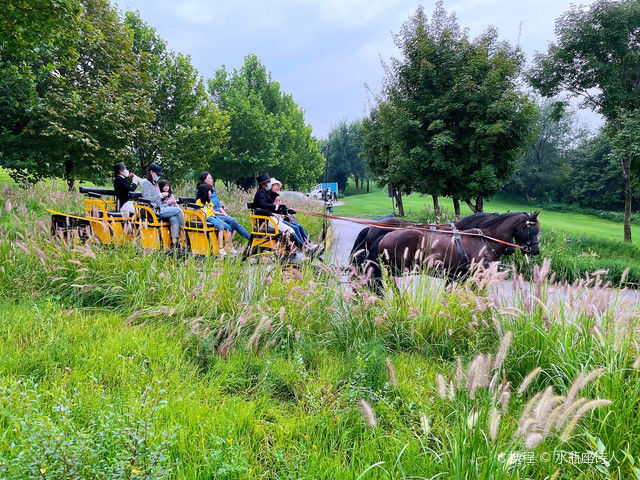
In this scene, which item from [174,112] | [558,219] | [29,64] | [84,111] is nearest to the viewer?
[29,64]

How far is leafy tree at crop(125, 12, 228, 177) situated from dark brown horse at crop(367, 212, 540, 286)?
60.1ft

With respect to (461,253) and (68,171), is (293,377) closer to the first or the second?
(461,253)

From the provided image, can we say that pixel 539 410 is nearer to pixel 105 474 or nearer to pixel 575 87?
Answer: pixel 105 474

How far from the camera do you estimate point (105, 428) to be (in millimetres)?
1970

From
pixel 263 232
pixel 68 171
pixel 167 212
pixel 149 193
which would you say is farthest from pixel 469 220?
pixel 68 171

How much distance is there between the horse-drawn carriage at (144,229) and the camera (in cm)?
559

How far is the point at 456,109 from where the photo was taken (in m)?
15.1

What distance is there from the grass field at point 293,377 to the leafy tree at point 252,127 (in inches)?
985

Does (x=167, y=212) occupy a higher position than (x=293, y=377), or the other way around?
(x=167, y=212)

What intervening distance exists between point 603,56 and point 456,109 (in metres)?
8.58

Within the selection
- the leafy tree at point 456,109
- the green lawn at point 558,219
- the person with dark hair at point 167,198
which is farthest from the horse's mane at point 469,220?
the green lawn at point 558,219

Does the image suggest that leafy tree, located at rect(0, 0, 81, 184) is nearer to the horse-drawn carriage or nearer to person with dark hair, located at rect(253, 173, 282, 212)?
the horse-drawn carriage

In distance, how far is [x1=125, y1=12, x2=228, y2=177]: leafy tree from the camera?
2131 centimetres

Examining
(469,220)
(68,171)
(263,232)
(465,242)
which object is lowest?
(465,242)
